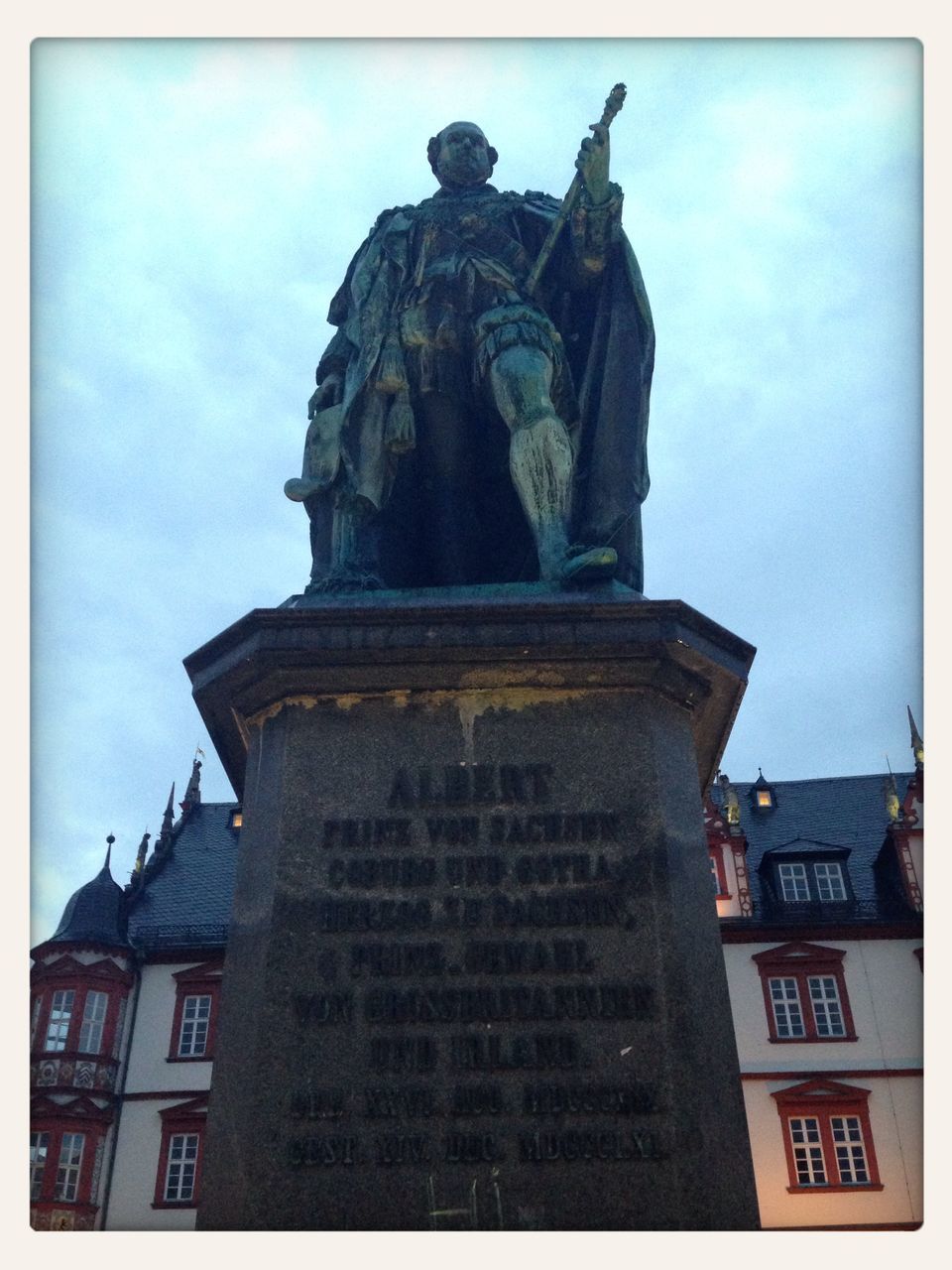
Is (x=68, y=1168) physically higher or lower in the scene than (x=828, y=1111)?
lower

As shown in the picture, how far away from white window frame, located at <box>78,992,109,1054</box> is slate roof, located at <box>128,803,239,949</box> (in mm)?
1759

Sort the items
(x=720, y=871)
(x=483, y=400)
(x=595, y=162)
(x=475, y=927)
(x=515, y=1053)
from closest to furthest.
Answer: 1. (x=515, y=1053)
2. (x=475, y=927)
3. (x=595, y=162)
4. (x=483, y=400)
5. (x=720, y=871)

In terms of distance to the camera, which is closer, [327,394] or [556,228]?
[556,228]

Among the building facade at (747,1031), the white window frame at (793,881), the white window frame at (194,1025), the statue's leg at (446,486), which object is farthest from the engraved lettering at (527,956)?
the white window frame at (793,881)

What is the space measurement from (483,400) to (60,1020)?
94.1 feet

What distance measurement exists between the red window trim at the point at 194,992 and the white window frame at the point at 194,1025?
0.03 metres

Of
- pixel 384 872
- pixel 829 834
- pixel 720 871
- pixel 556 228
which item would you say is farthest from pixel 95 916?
pixel 384 872

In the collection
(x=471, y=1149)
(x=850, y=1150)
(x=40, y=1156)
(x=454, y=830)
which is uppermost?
(x=40, y=1156)

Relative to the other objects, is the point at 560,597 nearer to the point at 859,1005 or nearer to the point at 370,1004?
the point at 370,1004

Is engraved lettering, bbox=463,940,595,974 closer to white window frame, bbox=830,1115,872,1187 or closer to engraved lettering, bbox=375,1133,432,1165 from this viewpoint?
engraved lettering, bbox=375,1133,432,1165

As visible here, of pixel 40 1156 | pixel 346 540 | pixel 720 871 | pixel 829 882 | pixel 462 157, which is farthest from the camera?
pixel 720 871

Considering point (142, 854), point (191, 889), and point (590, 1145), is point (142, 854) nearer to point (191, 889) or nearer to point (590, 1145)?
point (191, 889)

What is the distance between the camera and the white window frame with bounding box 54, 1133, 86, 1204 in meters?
29.5

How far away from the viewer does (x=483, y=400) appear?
7043mm
